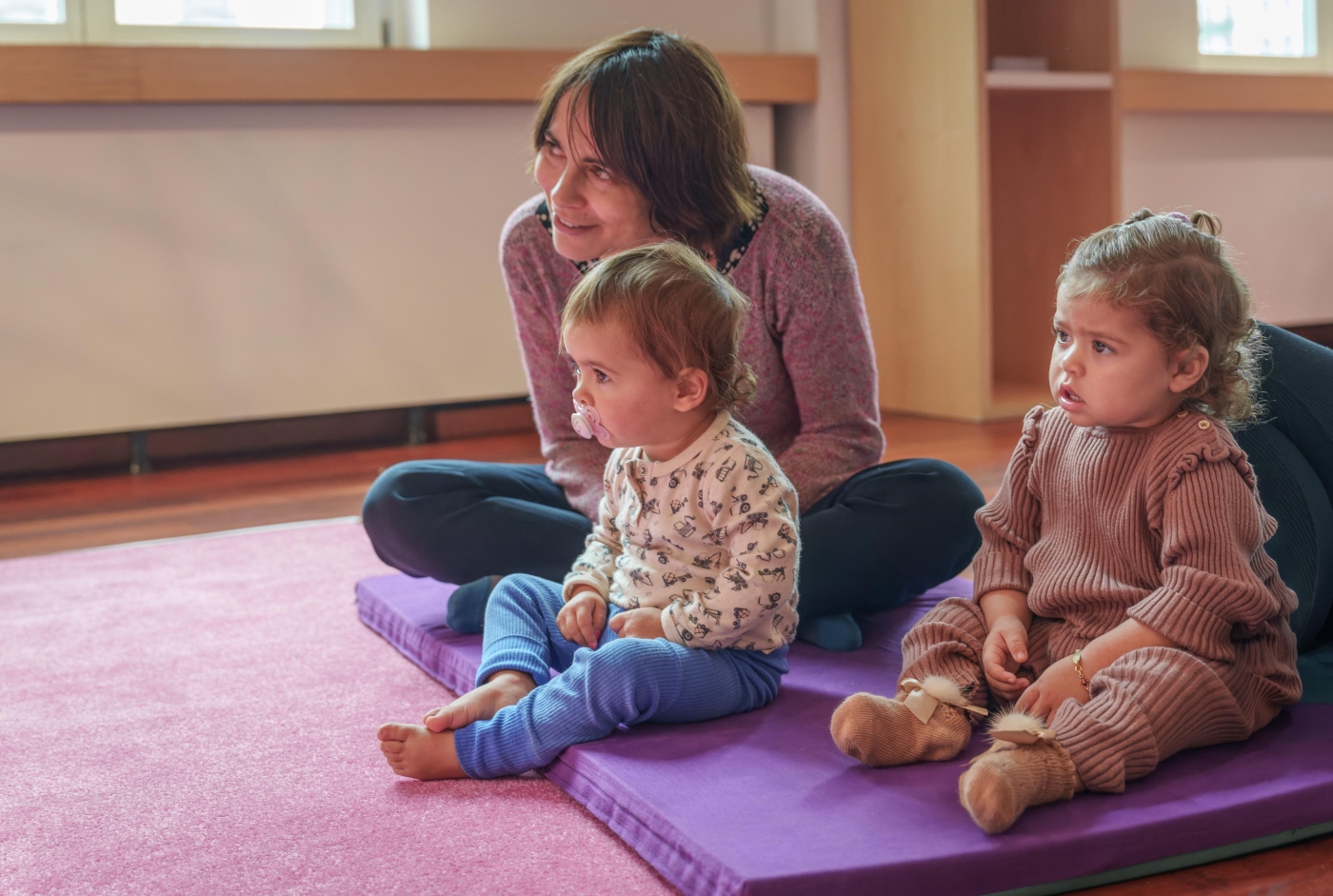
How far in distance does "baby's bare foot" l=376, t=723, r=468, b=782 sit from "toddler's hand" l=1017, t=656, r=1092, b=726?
0.43 metres

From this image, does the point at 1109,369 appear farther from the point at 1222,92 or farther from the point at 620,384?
the point at 1222,92

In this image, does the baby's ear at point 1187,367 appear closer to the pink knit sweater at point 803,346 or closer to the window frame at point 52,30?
the pink knit sweater at point 803,346

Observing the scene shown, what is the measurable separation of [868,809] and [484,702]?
33 cm

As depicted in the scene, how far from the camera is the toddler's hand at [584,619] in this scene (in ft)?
3.65

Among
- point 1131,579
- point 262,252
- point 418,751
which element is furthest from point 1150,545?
point 262,252

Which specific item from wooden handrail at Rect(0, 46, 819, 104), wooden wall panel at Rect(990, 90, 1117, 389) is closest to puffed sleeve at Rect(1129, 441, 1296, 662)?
wooden handrail at Rect(0, 46, 819, 104)

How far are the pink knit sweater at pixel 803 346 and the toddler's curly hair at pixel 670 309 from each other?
25cm

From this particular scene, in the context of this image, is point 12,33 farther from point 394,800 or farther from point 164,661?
point 394,800

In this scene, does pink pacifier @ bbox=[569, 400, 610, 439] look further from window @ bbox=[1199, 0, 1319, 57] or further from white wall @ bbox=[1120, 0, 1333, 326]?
window @ bbox=[1199, 0, 1319, 57]

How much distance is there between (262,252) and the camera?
8.71 ft

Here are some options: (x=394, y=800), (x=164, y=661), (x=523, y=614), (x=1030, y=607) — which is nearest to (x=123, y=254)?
(x=164, y=661)

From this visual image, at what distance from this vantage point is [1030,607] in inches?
41.6

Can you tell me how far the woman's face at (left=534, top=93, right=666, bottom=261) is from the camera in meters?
1.21

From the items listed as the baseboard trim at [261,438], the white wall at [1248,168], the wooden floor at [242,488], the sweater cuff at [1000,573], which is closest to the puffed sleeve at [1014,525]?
the sweater cuff at [1000,573]
